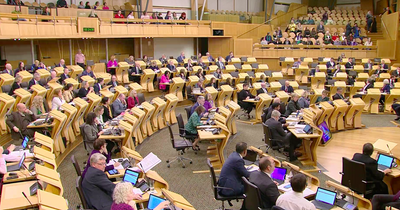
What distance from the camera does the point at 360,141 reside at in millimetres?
10633

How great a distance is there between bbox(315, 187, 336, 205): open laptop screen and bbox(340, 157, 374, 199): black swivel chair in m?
1.50

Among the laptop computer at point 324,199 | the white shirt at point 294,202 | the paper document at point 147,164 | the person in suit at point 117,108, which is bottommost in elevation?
the laptop computer at point 324,199

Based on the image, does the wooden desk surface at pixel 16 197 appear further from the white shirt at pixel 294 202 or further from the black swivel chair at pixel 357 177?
the black swivel chair at pixel 357 177

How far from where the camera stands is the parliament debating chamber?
5293mm

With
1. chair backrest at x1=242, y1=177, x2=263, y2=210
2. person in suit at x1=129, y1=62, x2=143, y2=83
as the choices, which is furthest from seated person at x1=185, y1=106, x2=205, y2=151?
person in suit at x1=129, y1=62, x2=143, y2=83

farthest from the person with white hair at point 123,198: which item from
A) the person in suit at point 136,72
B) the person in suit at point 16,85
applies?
the person in suit at point 136,72

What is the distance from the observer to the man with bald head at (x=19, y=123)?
8125 millimetres

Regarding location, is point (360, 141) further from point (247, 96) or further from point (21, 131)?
point (21, 131)

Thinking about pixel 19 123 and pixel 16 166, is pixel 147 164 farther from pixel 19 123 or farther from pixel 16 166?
pixel 19 123

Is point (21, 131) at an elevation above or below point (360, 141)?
above

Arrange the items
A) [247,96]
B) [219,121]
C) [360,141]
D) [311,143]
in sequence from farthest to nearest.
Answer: [247,96]
[360,141]
[219,121]
[311,143]

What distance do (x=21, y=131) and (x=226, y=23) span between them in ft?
52.1

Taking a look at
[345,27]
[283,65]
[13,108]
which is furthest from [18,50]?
[345,27]

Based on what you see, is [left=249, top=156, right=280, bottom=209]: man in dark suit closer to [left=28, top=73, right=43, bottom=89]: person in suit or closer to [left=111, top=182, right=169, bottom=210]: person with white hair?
[left=111, top=182, right=169, bottom=210]: person with white hair
